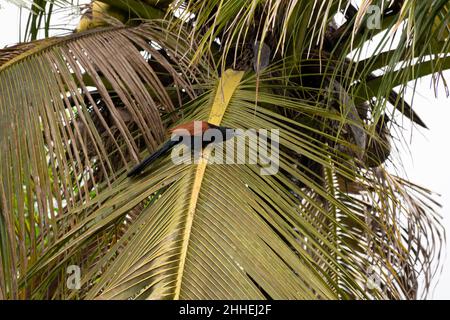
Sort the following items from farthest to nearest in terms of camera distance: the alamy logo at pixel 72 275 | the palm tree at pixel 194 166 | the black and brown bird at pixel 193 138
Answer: the black and brown bird at pixel 193 138 < the alamy logo at pixel 72 275 < the palm tree at pixel 194 166

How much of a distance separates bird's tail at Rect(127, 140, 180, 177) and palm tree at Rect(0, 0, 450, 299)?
0.10 feet

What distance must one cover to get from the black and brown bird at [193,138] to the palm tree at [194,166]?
0.13 ft

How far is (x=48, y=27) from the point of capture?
3.85 m

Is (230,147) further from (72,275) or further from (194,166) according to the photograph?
(72,275)

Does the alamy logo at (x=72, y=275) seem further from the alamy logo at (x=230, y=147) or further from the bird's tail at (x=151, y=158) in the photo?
the alamy logo at (x=230, y=147)

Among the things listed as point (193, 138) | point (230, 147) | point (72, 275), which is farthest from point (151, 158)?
point (72, 275)

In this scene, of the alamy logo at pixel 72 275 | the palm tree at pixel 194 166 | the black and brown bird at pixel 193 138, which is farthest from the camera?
the black and brown bird at pixel 193 138

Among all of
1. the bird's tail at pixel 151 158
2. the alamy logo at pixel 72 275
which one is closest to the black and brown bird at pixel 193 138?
→ the bird's tail at pixel 151 158

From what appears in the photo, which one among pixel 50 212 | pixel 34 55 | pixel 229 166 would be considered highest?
pixel 34 55

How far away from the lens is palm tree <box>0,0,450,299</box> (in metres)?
2.38

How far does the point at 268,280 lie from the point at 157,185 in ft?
2.22

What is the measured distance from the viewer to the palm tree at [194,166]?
7.81 feet
